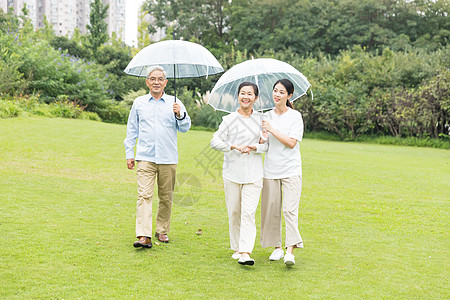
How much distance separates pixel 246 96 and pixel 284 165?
765mm

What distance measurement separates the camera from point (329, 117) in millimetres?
22297

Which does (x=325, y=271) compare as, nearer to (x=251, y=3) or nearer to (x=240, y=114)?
(x=240, y=114)

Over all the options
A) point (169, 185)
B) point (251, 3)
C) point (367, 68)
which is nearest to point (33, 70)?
point (367, 68)

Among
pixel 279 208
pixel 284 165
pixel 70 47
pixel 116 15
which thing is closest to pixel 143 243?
pixel 279 208

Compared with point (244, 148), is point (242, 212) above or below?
below

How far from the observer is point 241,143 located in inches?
201

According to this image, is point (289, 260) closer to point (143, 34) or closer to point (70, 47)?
point (70, 47)

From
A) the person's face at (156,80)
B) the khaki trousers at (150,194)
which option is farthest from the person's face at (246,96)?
the khaki trousers at (150,194)

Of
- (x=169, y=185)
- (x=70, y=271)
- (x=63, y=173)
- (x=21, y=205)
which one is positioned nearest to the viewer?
(x=70, y=271)

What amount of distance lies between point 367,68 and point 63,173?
55.7 ft

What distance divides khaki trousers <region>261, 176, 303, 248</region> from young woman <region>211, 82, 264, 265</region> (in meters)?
0.15

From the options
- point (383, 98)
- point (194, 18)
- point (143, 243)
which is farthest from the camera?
point (194, 18)

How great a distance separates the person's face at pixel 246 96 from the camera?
501 cm

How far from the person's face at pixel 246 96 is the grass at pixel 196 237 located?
5.10 ft
